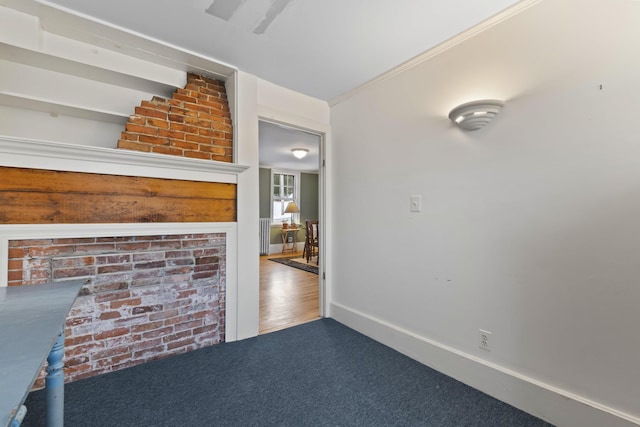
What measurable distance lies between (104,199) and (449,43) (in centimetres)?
262

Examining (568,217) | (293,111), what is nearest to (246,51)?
(293,111)

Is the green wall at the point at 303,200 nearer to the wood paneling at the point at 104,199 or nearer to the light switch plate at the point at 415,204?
the wood paneling at the point at 104,199

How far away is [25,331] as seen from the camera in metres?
0.85

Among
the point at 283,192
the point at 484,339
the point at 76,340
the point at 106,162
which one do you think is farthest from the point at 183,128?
the point at 283,192

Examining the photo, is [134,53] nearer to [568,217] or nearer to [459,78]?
[459,78]

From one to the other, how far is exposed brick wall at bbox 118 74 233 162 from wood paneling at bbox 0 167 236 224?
0.87 ft

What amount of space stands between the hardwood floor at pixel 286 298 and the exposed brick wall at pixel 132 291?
687 millimetres

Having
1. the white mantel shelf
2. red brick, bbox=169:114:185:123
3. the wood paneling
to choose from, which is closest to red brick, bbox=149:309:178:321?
the wood paneling

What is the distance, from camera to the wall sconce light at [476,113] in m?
1.67

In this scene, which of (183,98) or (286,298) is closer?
(183,98)

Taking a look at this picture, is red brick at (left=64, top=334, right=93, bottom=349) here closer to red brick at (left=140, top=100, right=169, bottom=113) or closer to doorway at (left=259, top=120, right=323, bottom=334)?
doorway at (left=259, top=120, right=323, bottom=334)

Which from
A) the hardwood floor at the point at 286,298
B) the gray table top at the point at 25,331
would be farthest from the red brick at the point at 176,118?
the hardwood floor at the point at 286,298

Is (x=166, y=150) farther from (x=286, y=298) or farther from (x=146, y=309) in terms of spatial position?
(x=286, y=298)

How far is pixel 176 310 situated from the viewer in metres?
2.23
